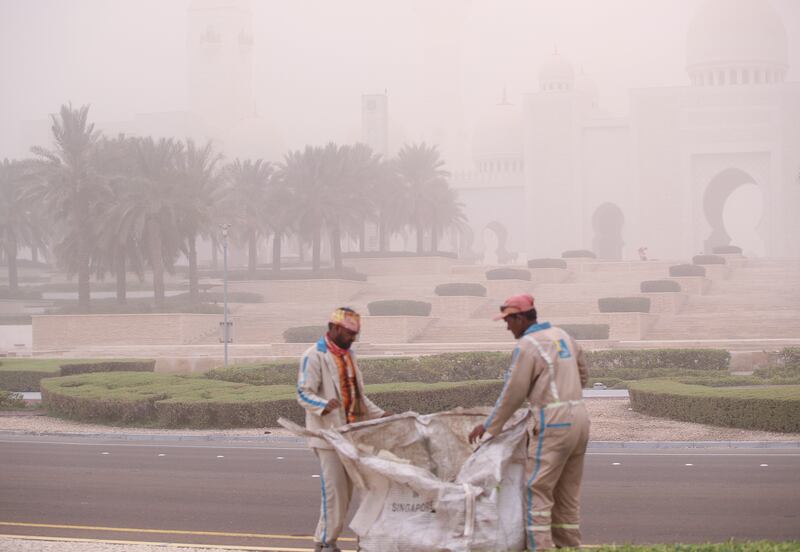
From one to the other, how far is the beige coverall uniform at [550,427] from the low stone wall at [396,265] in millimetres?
43549

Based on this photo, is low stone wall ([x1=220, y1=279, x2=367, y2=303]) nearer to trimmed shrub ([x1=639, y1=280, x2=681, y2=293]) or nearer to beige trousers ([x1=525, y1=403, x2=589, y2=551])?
trimmed shrub ([x1=639, y1=280, x2=681, y2=293])

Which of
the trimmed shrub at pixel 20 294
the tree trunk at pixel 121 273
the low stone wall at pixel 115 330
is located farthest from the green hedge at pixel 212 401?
the trimmed shrub at pixel 20 294

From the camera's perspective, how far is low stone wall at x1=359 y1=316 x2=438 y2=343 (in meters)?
33.6

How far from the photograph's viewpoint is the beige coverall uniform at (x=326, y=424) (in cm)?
641

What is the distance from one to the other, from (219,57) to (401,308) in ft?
200

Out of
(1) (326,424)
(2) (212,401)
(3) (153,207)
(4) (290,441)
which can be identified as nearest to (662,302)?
(3) (153,207)

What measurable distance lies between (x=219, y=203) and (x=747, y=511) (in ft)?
107

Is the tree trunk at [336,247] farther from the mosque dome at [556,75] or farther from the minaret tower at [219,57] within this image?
the minaret tower at [219,57]

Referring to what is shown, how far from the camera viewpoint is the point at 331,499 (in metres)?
6.43

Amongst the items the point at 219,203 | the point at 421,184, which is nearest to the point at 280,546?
the point at 219,203

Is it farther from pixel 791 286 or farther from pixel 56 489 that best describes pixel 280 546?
pixel 791 286

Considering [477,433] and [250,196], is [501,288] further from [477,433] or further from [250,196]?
[477,433]

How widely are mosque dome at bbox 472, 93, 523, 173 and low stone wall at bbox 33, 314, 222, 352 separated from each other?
136ft

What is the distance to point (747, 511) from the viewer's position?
788cm
